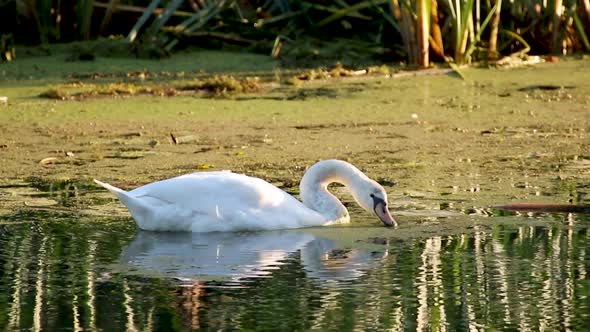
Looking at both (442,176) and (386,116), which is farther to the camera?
(386,116)

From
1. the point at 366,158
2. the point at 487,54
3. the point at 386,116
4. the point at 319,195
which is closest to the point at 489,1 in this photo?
the point at 487,54

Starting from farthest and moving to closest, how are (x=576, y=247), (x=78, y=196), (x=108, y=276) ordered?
(x=78, y=196)
(x=576, y=247)
(x=108, y=276)

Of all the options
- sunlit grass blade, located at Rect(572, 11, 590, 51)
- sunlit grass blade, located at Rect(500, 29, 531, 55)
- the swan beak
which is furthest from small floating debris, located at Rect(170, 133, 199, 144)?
sunlit grass blade, located at Rect(572, 11, 590, 51)

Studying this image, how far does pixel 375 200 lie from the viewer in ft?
19.8

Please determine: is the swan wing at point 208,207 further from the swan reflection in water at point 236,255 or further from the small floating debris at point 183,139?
the small floating debris at point 183,139

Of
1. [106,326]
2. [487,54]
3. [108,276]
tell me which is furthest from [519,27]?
[106,326]

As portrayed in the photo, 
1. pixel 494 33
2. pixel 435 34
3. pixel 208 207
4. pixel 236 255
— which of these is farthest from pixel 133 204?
pixel 494 33

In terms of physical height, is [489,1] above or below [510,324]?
above

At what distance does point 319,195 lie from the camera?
622cm

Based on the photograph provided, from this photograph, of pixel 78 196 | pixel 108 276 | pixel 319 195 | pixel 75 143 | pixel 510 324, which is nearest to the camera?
pixel 510 324

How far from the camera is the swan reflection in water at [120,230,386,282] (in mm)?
5098

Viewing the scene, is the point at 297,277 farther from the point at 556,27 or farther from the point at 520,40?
the point at 556,27

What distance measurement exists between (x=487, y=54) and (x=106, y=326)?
22.5ft

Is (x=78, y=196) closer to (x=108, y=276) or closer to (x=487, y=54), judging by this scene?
(x=108, y=276)
